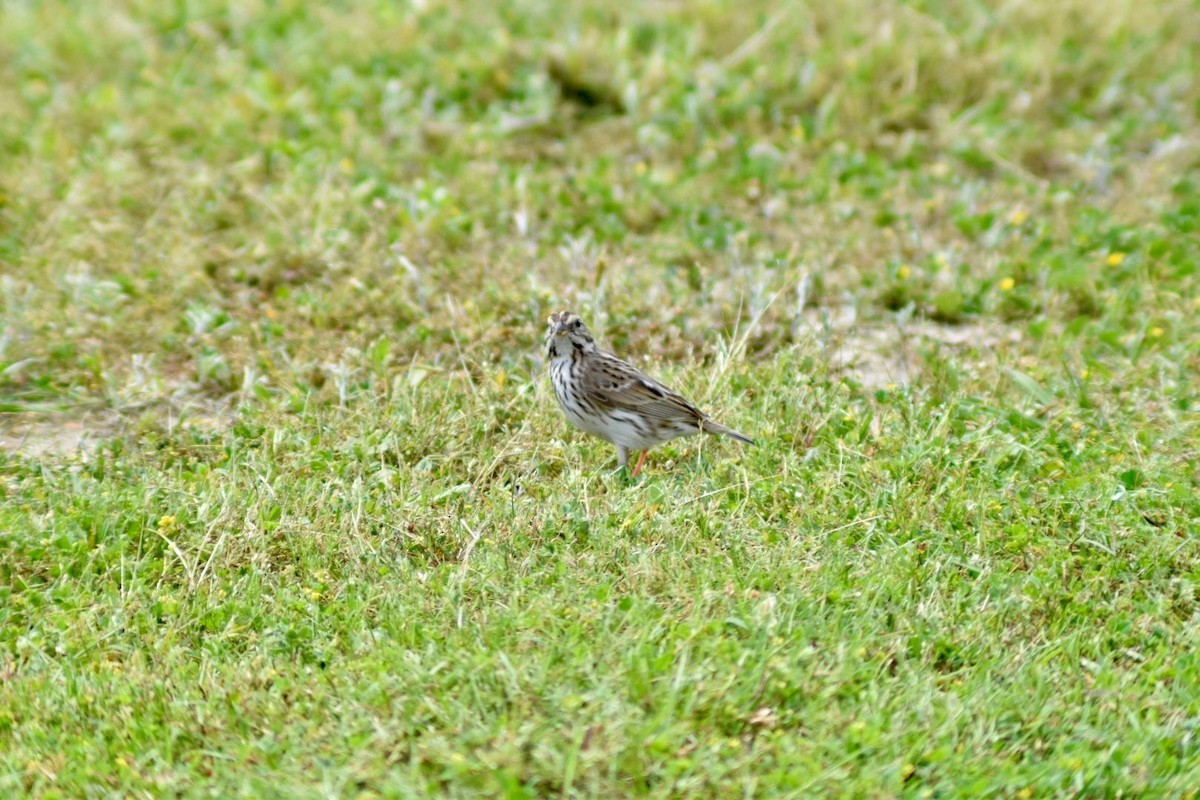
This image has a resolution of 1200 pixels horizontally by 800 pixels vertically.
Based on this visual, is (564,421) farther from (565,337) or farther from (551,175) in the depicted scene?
(551,175)

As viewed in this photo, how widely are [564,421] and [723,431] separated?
892 millimetres

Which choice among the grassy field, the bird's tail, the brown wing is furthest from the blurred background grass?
the bird's tail

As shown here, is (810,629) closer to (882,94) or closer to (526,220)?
(526,220)

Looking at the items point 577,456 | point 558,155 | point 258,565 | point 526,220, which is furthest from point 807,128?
point 258,565

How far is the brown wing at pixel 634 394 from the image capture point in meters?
6.91

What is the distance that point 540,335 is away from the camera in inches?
323

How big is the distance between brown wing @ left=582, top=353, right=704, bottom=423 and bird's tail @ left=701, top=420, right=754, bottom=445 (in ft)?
0.15

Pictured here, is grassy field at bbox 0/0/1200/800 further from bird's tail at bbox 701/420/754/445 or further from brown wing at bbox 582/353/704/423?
brown wing at bbox 582/353/704/423

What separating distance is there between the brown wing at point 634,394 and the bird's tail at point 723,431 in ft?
0.15

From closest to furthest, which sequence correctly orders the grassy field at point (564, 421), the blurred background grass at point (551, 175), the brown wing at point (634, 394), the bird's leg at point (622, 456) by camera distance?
1. the grassy field at point (564, 421)
2. the brown wing at point (634, 394)
3. the bird's leg at point (622, 456)
4. the blurred background grass at point (551, 175)

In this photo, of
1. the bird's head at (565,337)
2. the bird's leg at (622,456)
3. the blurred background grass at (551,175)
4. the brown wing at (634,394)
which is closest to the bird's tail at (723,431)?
the brown wing at (634,394)

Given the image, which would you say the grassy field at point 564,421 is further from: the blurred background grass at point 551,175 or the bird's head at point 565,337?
the bird's head at point 565,337

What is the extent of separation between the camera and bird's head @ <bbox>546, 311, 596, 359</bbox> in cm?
718

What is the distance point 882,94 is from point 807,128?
689mm
